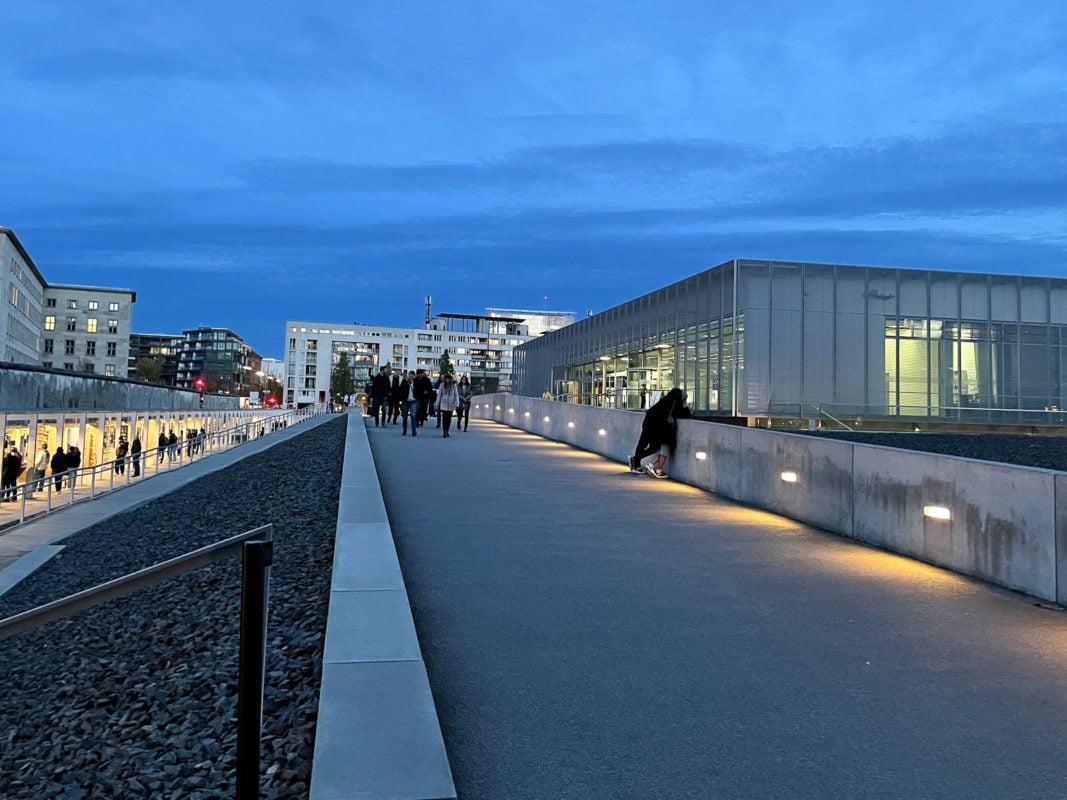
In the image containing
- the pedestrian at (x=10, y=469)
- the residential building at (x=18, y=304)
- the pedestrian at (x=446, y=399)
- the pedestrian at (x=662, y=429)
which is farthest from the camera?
the residential building at (x=18, y=304)

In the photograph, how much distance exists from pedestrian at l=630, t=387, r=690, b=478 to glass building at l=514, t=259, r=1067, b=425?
18.1 metres

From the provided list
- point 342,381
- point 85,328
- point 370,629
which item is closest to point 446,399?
point 370,629

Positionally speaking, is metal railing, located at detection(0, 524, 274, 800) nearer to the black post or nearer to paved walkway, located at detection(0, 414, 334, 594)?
the black post

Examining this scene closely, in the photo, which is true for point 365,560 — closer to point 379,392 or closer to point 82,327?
point 379,392

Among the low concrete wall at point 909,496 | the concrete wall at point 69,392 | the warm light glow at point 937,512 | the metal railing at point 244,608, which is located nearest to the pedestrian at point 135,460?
the concrete wall at point 69,392

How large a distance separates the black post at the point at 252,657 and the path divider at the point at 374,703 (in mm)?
230

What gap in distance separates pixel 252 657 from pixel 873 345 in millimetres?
31972

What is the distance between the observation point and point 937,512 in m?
6.36

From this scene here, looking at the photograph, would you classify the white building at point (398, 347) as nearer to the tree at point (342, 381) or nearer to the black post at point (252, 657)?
Answer: the tree at point (342, 381)

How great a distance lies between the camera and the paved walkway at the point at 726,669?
2848mm

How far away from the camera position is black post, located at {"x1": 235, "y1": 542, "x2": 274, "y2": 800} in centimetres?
243

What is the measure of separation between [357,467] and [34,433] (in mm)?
24797

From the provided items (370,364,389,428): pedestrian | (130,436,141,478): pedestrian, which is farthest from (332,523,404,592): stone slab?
(130,436,141,478): pedestrian

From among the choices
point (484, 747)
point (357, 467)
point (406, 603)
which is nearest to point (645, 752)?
point (484, 747)
